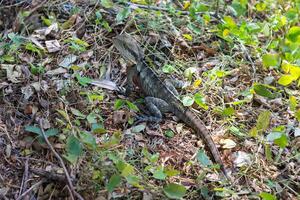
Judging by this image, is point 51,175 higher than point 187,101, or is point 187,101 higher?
point 187,101

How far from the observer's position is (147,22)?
16.2 ft

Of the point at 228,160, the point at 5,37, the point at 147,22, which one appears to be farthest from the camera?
the point at 147,22

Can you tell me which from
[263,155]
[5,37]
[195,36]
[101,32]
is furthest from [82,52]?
[263,155]

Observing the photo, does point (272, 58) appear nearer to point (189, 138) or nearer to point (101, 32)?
point (189, 138)

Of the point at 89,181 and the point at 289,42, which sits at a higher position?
the point at 289,42

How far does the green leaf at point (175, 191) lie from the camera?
306cm

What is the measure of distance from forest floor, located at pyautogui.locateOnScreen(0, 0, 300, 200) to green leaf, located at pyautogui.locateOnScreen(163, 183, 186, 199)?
0.03 ft

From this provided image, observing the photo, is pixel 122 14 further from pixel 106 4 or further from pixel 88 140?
pixel 88 140

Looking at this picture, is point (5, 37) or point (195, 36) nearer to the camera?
point (5, 37)

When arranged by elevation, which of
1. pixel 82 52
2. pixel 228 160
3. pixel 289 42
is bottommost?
pixel 228 160

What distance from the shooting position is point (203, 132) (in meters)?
3.87

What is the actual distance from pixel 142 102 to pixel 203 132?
743 millimetres

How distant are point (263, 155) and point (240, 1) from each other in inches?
89.7

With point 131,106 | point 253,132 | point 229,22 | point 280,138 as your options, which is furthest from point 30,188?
point 229,22
